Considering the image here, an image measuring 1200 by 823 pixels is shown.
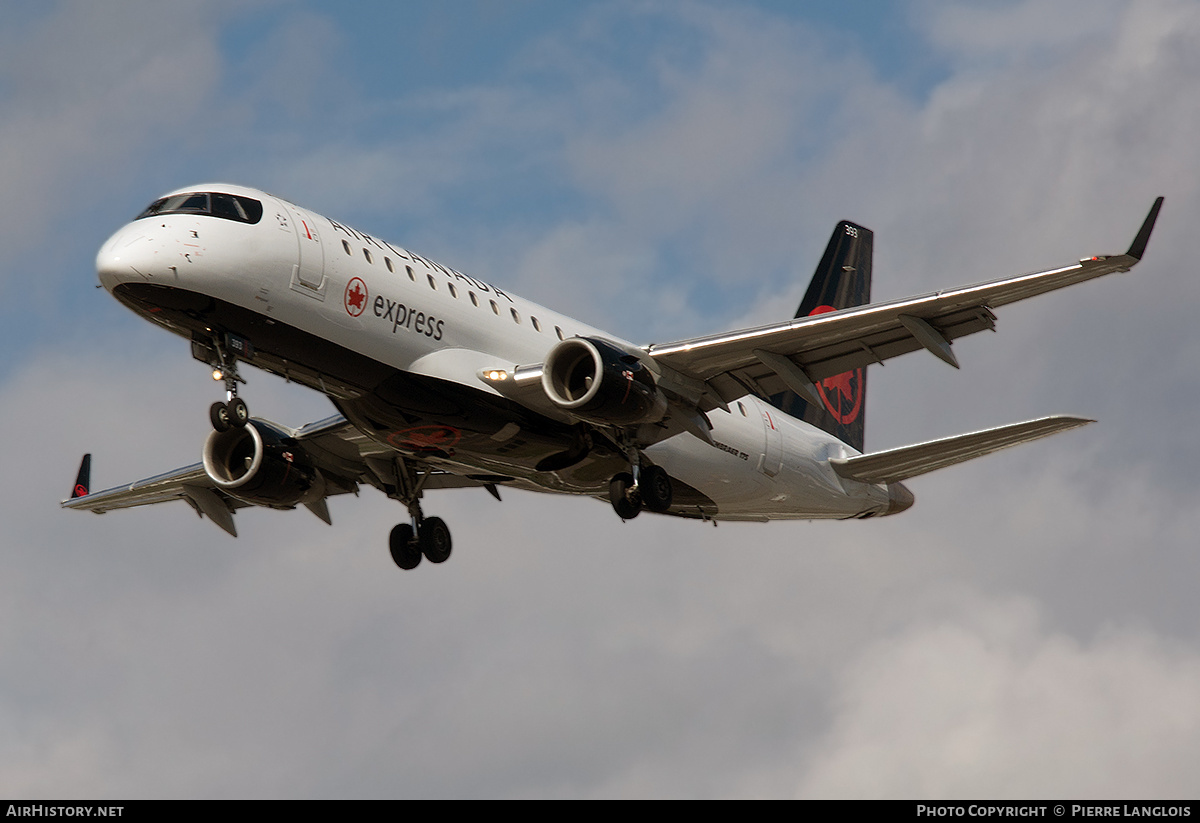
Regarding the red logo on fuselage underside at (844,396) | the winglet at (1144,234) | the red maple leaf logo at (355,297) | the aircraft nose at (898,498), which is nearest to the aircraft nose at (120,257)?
the red maple leaf logo at (355,297)

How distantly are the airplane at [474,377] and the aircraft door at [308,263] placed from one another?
0.04 m

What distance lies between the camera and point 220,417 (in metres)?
28.8

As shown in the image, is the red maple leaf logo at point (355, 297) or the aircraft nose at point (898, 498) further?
the aircraft nose at point (898, 498)

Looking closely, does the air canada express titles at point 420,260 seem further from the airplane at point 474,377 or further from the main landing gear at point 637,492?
the main landing gear at point 637,492

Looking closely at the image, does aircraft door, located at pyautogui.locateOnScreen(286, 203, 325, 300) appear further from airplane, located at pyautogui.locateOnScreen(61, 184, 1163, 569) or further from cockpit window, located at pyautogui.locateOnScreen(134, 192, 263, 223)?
cockpit window, located at pyautogui.locateOnScreen(134, 192, 263, 223)

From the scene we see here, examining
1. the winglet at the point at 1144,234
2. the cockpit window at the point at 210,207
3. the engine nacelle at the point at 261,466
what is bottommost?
the winglet at the point at 1144,234

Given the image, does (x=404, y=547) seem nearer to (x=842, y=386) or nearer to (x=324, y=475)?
(x=324, y=475)

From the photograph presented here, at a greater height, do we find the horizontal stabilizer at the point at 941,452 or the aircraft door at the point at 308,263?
the aircraft door at the point at 308,263

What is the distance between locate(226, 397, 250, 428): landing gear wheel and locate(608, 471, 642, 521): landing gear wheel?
8.18 meters

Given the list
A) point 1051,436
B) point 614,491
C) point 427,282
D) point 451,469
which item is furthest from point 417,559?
point 1051,436

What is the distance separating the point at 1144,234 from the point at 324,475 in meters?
19.5

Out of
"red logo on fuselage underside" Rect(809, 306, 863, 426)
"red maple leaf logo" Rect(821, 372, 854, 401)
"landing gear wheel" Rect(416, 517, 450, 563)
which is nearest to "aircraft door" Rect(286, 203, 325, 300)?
"landing gear wheel" Rect(416, 517, 450, 563)

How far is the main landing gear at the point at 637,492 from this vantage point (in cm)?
3269

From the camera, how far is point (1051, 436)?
107ft
